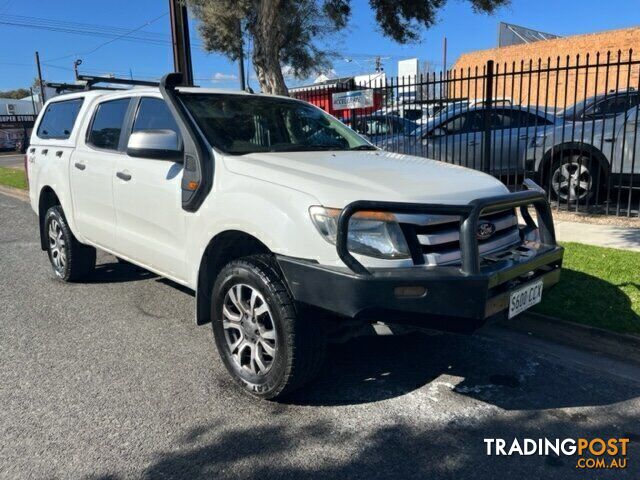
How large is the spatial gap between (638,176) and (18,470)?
7.85m

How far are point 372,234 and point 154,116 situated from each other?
7.40 feet

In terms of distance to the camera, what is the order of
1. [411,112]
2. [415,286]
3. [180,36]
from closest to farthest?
[415,286], [180,36], [411,112]

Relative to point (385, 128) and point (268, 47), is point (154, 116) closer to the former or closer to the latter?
point (268, 47)

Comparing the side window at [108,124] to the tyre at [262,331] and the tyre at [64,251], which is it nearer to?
the tyre at [64,251]

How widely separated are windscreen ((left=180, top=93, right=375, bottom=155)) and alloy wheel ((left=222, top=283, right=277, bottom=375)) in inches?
38.9

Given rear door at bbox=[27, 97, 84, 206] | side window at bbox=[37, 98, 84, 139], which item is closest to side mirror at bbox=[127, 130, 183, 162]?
rear door at bbox=[27, 97, 84, 206]

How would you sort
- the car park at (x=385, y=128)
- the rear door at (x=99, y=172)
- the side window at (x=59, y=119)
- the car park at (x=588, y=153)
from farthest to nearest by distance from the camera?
the car park at (x=385, y=128)
the car park at (x=588, y=153)
the side window at (x=59, y=119)
the rear door at (x=99, y=172)

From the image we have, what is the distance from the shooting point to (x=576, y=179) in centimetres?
816

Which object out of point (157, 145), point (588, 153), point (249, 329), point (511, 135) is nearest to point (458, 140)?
point (511, 135)

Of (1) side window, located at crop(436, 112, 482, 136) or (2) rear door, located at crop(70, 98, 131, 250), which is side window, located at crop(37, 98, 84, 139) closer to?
(2) rear door, located at crop(70, 98, 131, 250)

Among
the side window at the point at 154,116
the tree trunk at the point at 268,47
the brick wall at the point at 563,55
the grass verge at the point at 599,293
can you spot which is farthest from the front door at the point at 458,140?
the brick wall at the point at 563,55

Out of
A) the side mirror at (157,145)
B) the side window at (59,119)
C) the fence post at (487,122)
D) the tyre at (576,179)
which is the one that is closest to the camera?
the side mirror at (157,145)

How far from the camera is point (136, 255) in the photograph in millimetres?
4379

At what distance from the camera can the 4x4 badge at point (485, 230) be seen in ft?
10.2
